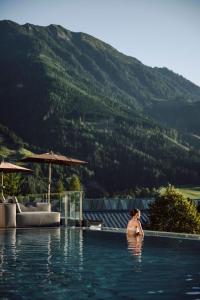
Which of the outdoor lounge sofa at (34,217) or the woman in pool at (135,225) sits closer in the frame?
the woman in pool at (135,225)

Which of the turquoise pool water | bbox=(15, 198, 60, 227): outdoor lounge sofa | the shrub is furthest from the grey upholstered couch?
the shrub

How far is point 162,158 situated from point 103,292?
597ft

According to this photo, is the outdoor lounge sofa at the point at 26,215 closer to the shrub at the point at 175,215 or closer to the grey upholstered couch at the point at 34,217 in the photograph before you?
the grey upholstered couch at the point at 34,217

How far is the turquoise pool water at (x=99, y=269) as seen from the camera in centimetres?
664

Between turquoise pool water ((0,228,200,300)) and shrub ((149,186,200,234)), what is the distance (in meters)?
19.7

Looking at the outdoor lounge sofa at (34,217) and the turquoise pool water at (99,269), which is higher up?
the outdoor lounge sofa at (34,217)

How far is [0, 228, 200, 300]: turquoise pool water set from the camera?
6.64 metres

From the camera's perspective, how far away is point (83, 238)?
48.7 ft

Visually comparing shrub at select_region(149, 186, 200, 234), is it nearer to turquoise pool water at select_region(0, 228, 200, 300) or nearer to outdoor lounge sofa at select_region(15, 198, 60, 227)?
outdoor lounge sofa at select_region(15, 198, 60, 227)

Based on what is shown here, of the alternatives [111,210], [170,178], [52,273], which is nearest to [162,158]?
[170,178]

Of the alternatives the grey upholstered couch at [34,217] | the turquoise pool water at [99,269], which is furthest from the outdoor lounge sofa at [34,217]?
the turquoise pool water at [99,269]

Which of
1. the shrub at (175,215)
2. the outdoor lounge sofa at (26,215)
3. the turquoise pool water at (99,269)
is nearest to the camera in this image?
the turquoise pool water at (99,269)

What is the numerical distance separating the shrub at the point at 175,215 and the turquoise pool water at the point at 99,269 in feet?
64.6

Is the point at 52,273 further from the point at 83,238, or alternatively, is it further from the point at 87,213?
the point at 87,213
